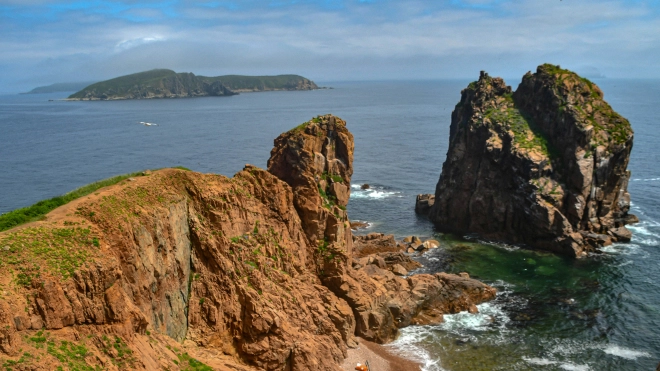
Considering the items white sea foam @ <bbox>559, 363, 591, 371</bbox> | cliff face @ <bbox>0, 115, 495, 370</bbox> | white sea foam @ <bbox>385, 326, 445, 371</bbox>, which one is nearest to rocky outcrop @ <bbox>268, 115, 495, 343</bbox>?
cliff face @ <bbox>0, 115, 495, 370</bbox>

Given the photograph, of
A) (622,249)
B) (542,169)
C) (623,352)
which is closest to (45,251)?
(623,352)

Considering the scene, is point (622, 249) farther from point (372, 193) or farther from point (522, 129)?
point (372, 193)

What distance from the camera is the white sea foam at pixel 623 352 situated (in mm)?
51688

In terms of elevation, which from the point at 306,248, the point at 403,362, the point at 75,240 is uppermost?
the point at 75,240

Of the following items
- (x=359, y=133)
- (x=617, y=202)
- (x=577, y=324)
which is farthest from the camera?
(x=359, y=133)

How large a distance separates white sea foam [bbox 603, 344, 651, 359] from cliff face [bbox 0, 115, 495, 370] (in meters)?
14.7

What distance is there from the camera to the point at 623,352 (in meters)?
52.4

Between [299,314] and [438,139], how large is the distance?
137m

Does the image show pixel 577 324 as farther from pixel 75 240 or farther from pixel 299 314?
pixel 75 240

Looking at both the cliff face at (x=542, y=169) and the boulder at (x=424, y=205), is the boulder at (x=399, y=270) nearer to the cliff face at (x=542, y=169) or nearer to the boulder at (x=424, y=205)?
the cliff face at (x=542, y=169)

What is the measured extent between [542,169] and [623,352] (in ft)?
120

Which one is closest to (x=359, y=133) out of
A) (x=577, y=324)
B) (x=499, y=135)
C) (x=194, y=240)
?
(x=499, y=135)

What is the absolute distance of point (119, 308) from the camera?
3075cm

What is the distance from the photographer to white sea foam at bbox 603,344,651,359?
51.7 metres
